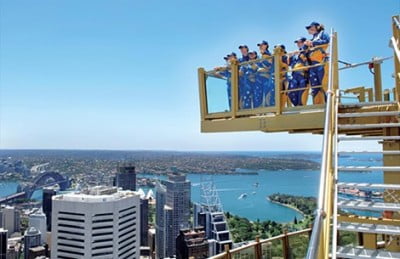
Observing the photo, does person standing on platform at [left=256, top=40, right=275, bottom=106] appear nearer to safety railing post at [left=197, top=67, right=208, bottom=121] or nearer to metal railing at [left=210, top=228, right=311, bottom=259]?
safety railing post at [left=197, top=67, right=208, bottom=121]

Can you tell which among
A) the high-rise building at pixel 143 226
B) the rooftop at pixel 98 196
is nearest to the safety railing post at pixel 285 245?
the rooftop at pixel 98 196

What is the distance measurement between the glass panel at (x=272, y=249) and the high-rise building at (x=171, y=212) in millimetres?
38115

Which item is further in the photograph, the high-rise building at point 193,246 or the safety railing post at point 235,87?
the high-rise building at point 193,246

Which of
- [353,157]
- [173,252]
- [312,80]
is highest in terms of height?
[312,80]

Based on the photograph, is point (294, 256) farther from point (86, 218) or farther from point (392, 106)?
point (86, 218)

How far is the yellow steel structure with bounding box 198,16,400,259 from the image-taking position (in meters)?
2.74

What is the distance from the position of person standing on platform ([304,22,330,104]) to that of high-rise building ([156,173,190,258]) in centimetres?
3963

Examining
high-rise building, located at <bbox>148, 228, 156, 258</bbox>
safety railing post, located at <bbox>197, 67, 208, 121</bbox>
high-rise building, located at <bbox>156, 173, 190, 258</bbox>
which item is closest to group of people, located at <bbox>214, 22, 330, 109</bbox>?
safety railing post, located at <bbox>197, 67, 208, 121</bbox>

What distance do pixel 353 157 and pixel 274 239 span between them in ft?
7.29

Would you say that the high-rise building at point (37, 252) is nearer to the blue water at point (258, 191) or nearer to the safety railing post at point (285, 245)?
the blue water at point (258, 191)

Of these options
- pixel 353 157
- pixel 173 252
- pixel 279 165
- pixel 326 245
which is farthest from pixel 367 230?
pixel 279 165

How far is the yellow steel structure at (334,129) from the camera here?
2.74 m

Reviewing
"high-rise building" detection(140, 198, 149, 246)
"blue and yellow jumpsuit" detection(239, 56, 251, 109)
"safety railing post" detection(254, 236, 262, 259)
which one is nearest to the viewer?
"safety railing post" detection(254, 236, 262, 259)

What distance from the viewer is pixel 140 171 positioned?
113 m
